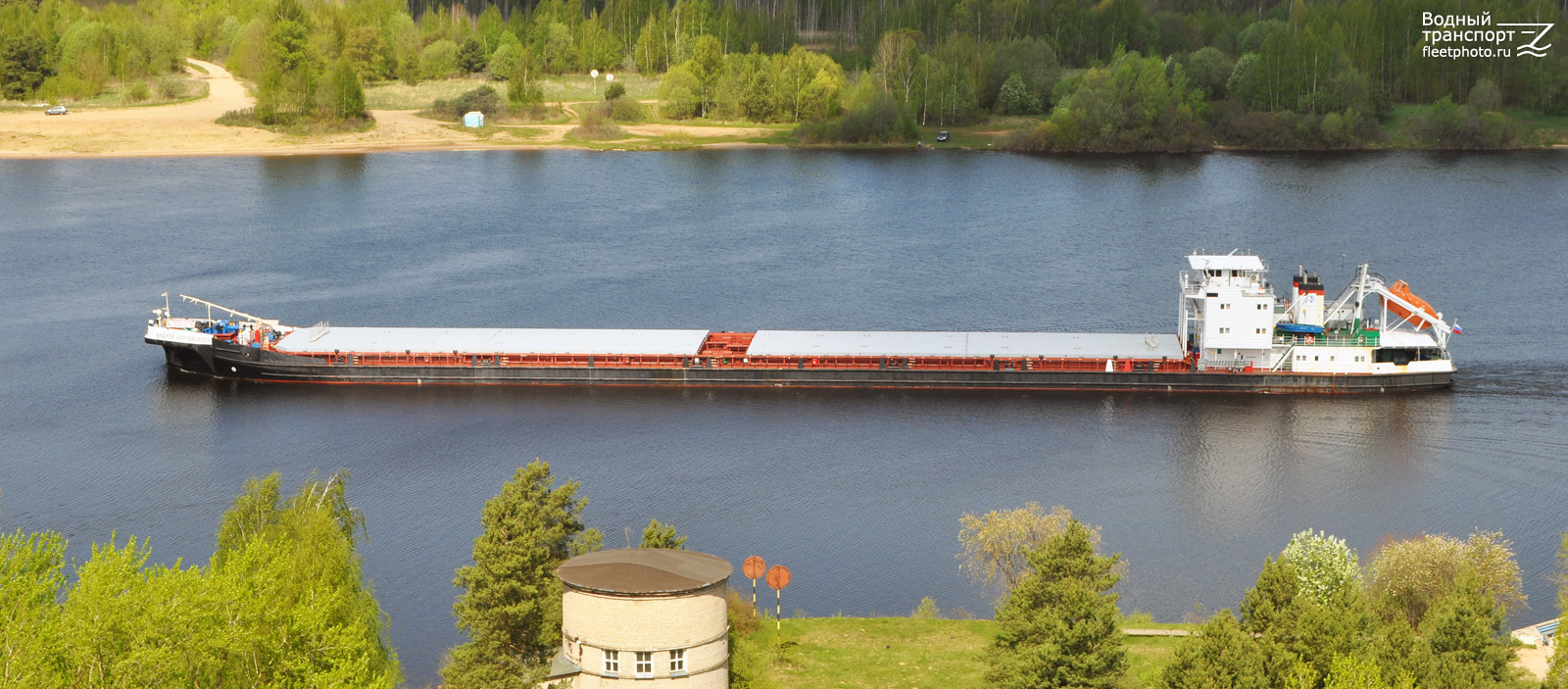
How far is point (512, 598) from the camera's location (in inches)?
1484

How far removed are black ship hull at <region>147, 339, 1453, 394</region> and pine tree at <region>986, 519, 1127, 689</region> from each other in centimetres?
3505

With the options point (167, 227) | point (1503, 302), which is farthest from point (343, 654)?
point (167, 227)

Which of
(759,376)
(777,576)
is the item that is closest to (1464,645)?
(777,576)

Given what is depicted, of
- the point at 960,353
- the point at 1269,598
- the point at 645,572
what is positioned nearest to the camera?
the point at 645,572

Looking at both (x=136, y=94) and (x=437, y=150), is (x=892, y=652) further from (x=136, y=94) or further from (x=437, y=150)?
(x=136, y=94)

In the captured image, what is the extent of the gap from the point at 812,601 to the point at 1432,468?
27181 millimetres

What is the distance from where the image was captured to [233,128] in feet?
524

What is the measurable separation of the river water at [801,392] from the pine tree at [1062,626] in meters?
12.3

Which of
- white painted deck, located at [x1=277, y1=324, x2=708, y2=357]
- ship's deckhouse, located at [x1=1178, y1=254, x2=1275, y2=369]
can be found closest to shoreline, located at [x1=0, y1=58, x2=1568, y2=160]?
white painted deck, located at [x1=277, y1=324, x2=708, y2=357]

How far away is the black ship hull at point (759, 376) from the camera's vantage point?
71375mm

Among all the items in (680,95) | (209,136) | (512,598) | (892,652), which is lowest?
(892,652)

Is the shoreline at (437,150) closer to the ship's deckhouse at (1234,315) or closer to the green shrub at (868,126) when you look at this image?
the green shrub at (868,126)

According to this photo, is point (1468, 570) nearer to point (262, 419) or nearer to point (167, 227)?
point (262, 419)

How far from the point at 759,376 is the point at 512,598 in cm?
3618
